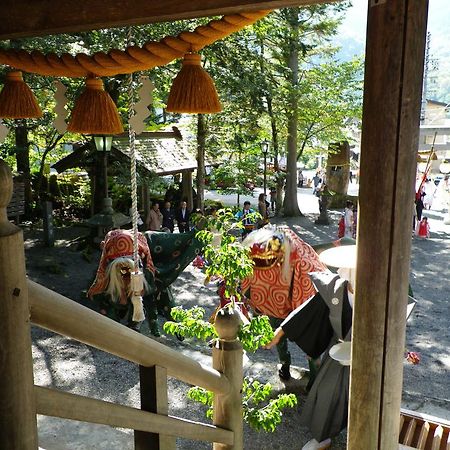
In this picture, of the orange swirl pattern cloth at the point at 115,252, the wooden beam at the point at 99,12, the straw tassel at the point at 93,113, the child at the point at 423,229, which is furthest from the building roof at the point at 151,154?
the wooden beam at the point at 99,12

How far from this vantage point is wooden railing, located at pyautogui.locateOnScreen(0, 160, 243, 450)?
102 cm

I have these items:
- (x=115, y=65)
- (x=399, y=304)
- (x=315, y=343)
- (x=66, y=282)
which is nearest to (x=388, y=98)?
(x=399, y=304)

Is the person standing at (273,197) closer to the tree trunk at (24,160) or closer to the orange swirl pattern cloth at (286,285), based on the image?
the tree trunk at (24,160)

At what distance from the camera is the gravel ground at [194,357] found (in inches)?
178

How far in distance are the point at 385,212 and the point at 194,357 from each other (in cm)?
465

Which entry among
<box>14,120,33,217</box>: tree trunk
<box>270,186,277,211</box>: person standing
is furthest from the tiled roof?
<box>270,186,277,211</box>: person standing

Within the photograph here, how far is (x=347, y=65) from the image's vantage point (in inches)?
615

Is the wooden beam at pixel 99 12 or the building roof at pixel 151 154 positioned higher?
the wooden beam at pixel 99 12

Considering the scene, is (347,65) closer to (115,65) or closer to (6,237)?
(115,65)

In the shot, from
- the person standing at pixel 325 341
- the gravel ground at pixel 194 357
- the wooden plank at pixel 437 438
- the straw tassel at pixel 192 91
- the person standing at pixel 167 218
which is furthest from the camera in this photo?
the person standing at pixel 167 218

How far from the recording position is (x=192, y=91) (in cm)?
261

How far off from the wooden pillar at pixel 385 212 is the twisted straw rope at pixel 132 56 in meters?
0.64

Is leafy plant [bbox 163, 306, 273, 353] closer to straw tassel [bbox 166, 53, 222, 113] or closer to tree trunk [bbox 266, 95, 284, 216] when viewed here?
straw tassel [bbox 166, 53, 222, 113]

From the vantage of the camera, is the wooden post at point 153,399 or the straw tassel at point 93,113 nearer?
the wooden post at point 153,399
